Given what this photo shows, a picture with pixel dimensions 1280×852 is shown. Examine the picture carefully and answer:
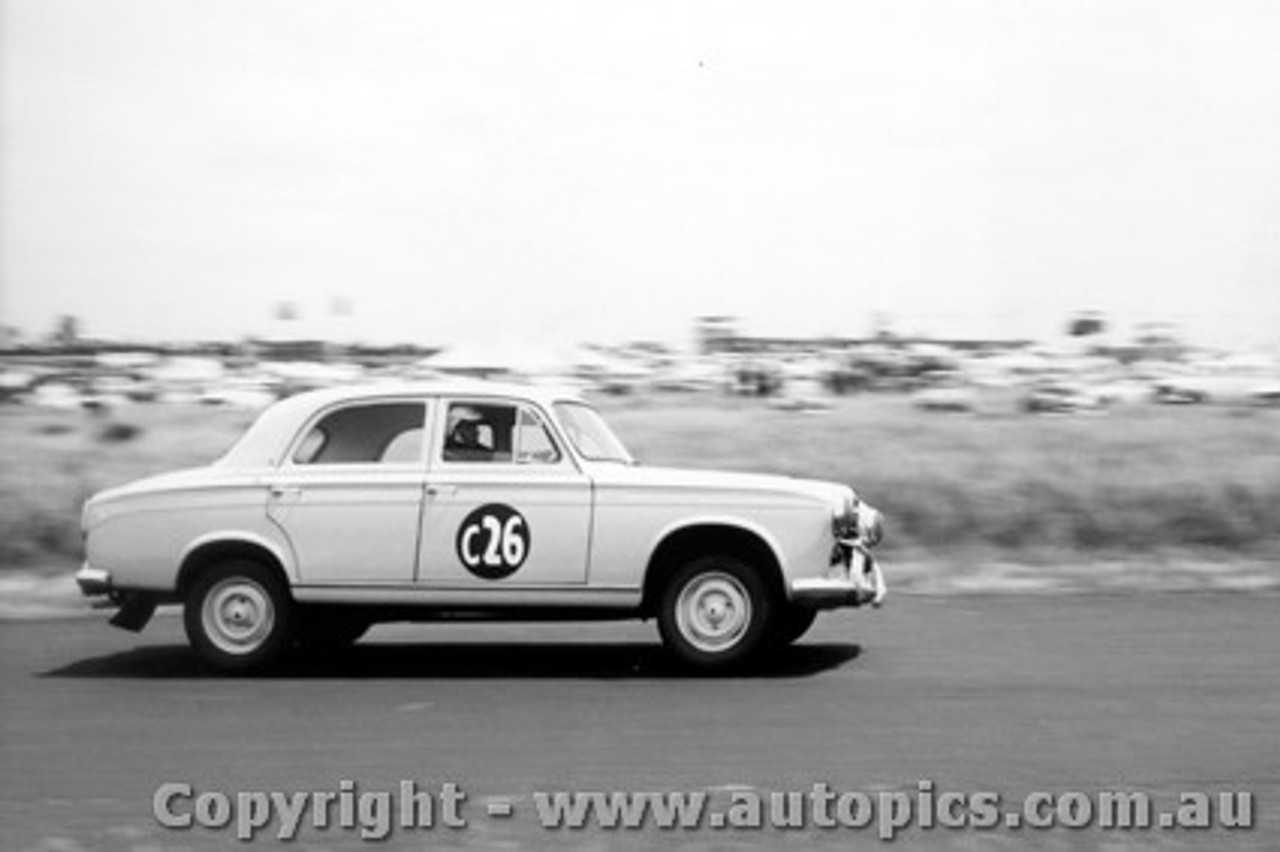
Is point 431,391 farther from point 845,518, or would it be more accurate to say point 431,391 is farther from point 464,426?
point 845,518

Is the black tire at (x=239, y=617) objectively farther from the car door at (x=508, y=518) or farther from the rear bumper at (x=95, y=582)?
the car door at (x=508, y=518)

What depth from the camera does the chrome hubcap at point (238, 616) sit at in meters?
11.6

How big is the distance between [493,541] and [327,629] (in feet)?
5.44

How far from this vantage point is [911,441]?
30.8 meters

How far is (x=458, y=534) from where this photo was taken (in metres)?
11.4

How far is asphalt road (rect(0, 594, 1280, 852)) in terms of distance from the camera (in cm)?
736

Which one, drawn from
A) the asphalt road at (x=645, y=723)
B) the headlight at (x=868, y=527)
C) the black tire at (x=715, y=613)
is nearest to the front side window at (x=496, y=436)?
the black tire at (x=715, y=613)

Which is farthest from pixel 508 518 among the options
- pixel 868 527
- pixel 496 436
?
pixel 868 527

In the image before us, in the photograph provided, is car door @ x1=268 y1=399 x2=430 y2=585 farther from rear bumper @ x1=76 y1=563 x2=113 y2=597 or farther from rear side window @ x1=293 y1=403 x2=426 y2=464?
rear bumper @ x1=76 y1=563 x2=113 y2=597

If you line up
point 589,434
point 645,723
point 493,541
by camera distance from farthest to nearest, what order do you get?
point 589,434, point 493,541, point 645,723

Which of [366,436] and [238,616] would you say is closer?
[238,616]

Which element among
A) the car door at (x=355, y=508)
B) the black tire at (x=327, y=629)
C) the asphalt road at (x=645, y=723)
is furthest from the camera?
the black tire at (x=327, y=629)

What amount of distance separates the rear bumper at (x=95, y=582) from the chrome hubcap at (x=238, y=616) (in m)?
0.64

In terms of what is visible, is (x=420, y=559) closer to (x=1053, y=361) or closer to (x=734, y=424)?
(x=734, y=424)
